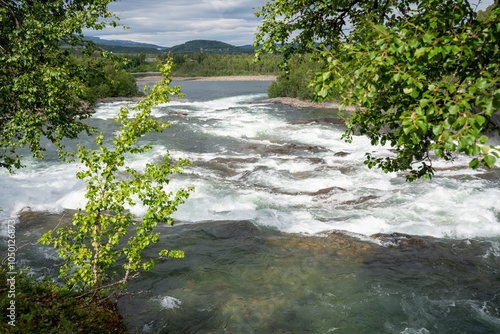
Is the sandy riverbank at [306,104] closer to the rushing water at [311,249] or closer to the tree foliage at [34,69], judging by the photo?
the rushing water at [311,249]

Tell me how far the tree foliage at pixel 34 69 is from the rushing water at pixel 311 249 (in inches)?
191

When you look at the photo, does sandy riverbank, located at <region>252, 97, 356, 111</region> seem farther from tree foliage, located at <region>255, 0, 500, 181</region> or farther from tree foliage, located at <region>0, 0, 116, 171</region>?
tree foliage, located at <region>255, 0, 500, 181</region>

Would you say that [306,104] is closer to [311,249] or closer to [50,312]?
[311,249]

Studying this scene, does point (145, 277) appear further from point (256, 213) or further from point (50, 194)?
point (50, 194)

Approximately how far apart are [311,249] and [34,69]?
33.4ft

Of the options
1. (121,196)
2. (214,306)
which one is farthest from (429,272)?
(121,196)

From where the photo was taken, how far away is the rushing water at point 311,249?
8.36m

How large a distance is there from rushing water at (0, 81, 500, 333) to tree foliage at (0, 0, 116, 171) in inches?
191

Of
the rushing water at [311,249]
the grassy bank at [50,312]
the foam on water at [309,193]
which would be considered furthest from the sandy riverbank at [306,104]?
the grassy bank at [50,312]

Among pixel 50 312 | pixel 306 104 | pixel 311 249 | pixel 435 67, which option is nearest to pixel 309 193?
pixel 311 249

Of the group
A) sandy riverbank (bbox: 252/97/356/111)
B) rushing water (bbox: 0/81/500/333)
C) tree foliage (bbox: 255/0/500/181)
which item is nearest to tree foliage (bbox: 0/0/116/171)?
rushing water (bbox: 0/81/500/333)

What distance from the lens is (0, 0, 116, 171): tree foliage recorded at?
8.24 metres

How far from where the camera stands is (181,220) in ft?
48.4

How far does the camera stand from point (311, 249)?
37.8 ft
